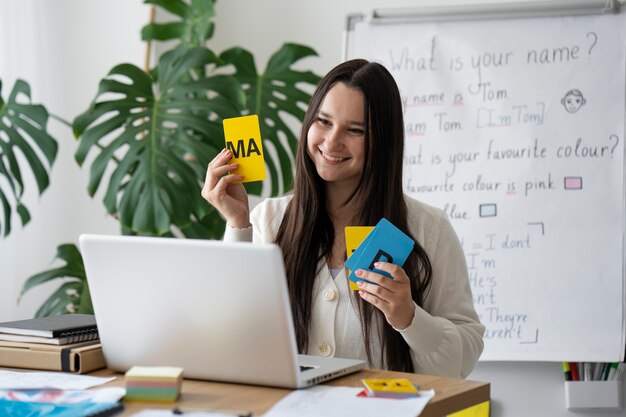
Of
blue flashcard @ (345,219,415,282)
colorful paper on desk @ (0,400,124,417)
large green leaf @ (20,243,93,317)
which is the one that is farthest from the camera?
large green leaf @ (20,243,93,317)

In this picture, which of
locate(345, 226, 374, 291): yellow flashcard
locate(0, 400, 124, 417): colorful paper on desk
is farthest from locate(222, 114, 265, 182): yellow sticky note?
locate(0, 400, 124, 417): colorful paper on desk

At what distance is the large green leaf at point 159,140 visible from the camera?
2.93 meters

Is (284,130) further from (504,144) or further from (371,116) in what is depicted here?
(371,116)

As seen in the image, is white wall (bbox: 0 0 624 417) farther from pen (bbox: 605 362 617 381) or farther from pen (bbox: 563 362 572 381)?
pen (bbox: 605 362 617 381)

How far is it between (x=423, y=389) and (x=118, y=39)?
2539 millimetres

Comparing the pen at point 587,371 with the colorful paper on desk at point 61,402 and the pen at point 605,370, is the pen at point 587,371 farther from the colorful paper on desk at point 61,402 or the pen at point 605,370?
the colorful paper on desk at point 61,402

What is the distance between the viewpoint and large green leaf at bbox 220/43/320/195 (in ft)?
10.4

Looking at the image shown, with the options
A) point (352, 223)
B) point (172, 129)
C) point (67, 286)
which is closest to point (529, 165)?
point (352, 223)

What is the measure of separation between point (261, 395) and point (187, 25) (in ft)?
7.30

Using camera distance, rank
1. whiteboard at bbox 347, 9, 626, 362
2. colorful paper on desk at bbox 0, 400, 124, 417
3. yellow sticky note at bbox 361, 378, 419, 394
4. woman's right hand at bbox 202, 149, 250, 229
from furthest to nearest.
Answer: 1. whiteboard at bbox 347, 9, 626, 362
2. woman's right hand at bbox 202, 149, 250, 229
3. yellow sticky note at bbox 361, 378, 419, 394
4. colorful paper on desk at bbox 0, 400, 124, 417

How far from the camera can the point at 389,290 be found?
1.59 metres

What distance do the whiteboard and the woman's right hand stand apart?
3.66 feet

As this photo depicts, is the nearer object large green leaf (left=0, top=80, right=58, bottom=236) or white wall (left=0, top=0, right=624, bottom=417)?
large green leaf (left=0, top=80, right=58, bottom=236)

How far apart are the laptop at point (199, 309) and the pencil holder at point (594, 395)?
162 cm
